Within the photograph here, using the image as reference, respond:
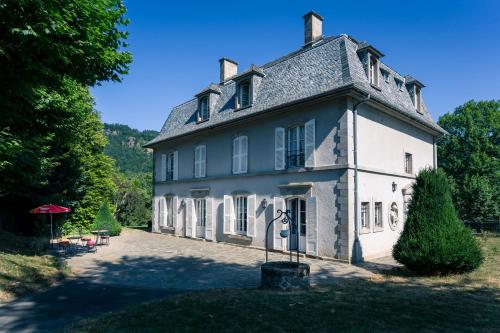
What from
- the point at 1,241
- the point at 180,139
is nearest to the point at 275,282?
the point at 1,241

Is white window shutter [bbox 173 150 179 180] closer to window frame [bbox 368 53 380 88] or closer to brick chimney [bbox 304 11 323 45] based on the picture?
brick chimney [bbox 304 11 323 45]

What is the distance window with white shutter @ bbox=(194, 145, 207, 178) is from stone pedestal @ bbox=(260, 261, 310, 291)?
36.6 ft

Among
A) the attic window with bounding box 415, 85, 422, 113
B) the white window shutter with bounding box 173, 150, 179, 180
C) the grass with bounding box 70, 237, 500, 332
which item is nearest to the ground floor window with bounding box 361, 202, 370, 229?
the grass with bounding box 70, 237, 500, 332

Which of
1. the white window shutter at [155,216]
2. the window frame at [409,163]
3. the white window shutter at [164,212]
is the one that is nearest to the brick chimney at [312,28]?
the window frame at [409,163]

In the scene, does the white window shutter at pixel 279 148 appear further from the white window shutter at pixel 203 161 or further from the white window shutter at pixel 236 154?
the white window shutter at pixel 203 161

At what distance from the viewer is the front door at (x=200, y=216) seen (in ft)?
59.3

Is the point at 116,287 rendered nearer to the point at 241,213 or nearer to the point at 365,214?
the point at 241,213

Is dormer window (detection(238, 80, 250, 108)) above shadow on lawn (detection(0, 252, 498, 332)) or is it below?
above

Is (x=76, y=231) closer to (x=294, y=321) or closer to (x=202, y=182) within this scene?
(x=202, y=182)

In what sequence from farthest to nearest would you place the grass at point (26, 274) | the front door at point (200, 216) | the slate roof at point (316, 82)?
the front door at point (200, 216)
the slate roof at point (316, 82)
the grass at point (26, 274)

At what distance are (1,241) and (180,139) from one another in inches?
391

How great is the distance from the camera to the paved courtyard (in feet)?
21.0

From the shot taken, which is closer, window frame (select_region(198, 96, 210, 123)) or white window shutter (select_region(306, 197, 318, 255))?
white window shutter (select_region(306, 197, 318, 255))

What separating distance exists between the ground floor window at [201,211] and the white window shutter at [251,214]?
3904 mm
